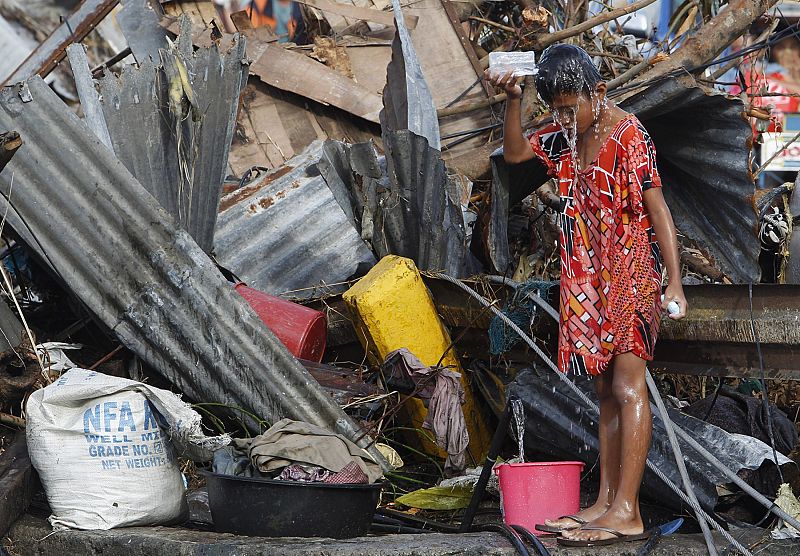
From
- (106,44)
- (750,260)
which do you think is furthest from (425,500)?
(106,44)

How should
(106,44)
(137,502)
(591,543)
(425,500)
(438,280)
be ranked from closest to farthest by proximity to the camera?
(591,543) < (137,502) < (425,500) < (438,280) < (106,44)

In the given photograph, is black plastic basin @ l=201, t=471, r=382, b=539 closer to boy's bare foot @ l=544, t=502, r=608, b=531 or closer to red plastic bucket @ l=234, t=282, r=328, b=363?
boy's bare foot @ l=544, t=502, r=608, b=531

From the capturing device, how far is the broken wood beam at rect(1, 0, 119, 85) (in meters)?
9.06

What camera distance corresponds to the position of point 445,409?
17.2 ft

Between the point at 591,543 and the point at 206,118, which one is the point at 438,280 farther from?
the point at 591,543

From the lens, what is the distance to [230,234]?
6.85 meters

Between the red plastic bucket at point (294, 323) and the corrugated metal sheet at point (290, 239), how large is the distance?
55 cm

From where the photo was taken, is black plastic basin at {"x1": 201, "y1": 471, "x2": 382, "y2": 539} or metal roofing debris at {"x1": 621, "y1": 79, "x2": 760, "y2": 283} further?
metal roofing debris at {"x1": 621, "y1": 79, "x2": 760, "y2": 283}

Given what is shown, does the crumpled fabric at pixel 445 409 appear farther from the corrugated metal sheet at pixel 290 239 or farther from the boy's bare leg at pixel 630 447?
the corrugated metal sheet at pixel 290 239

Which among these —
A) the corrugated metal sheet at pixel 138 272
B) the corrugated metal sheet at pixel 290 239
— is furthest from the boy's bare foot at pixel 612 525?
the corrugated metal sheet at pixel 290 239

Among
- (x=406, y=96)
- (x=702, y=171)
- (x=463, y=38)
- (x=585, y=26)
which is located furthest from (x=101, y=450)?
(x=463, y=38)

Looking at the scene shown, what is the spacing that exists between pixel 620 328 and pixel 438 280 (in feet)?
6.49

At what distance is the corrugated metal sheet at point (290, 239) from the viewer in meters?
6.81

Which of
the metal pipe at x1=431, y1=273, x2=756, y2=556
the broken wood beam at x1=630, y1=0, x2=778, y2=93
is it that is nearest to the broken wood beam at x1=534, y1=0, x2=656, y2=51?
the broken wood beam at x1=630, y1=0, x2=778, y2=93
